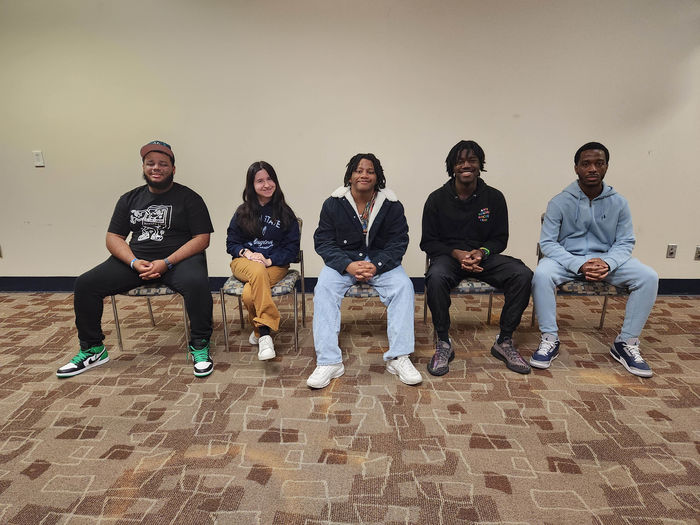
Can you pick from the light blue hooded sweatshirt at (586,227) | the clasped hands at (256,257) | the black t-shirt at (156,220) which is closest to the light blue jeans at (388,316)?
the clasped hands at (256,257)

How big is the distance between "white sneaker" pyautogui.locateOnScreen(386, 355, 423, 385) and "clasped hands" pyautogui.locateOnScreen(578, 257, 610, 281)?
1.21 meters

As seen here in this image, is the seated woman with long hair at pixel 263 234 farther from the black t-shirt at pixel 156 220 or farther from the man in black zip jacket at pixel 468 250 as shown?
the man in black zip jacket at pixel 468 250

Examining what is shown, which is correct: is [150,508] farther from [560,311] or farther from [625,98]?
[625,98]

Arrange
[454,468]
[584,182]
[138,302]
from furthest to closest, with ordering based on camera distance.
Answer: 1. [138,302]
2. [584,182]
3. [454,468]

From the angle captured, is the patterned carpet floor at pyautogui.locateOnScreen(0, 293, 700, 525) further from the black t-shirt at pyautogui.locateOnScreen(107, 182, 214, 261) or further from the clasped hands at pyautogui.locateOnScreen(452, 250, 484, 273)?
the black t-shirt at pyautogui.locateOnScreen(107, 182, 214, 261)

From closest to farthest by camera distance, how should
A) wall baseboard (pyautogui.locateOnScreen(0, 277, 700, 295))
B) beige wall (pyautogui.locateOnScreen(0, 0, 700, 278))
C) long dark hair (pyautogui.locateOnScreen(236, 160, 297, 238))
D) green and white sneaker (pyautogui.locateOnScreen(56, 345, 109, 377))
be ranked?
green and white sneaker (pyautogui.locateOnScreen(56, 345, 109, 377))
long dark hair (pyautogui.locateOnScreen(236, 160, 297, 238))
beige wall (pyautogui.locateOnScreen(0, 0, 700, 278))
wall baseboard (pyautogui.locateOnScreen(0, 277, 700, 295))

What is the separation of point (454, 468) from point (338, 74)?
2.98 metres

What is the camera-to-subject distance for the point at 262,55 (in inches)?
124

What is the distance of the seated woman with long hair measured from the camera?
236 centimetres

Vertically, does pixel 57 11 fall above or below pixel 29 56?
above

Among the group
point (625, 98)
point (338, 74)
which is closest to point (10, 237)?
point (338, 74)

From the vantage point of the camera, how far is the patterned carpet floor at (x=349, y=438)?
136cm

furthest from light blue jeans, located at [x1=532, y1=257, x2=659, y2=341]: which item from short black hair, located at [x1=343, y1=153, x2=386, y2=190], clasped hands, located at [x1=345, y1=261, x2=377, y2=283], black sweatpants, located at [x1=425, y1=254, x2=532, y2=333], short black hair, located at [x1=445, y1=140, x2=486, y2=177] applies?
short black hair, located at [x1=343, y1=153, x2=386, y2=190]

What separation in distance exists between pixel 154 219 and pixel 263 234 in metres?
0.70
